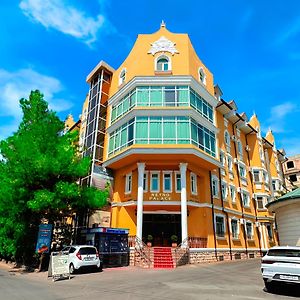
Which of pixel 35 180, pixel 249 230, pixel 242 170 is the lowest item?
pixel 249 230

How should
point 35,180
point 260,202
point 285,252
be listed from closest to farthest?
point 285,252
point 35,180
point 260,202

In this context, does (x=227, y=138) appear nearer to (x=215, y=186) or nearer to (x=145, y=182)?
(x=215, y=186)

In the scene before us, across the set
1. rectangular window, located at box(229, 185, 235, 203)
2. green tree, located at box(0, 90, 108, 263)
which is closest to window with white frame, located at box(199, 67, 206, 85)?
rectangular window, located at box(229, 185, 235, 203)

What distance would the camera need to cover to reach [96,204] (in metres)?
21.3

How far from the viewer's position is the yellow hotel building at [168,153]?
914 inches

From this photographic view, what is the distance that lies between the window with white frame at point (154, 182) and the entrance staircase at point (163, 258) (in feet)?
18.2

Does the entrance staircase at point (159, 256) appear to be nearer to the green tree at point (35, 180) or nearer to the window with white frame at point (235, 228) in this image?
the green tree at point (35, 180)

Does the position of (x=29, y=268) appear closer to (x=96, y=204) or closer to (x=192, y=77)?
(x=96, y=204)

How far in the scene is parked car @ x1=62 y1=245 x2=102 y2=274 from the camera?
1574cm

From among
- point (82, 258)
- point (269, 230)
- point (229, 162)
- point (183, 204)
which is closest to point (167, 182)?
point (183, 204)

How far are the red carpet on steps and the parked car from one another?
4.17m

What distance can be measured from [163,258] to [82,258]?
6059 mm

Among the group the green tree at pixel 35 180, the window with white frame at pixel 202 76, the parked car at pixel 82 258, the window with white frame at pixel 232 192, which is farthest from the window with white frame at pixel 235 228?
the parked car at pixel 82 258

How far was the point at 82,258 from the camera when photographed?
15.9 metres
